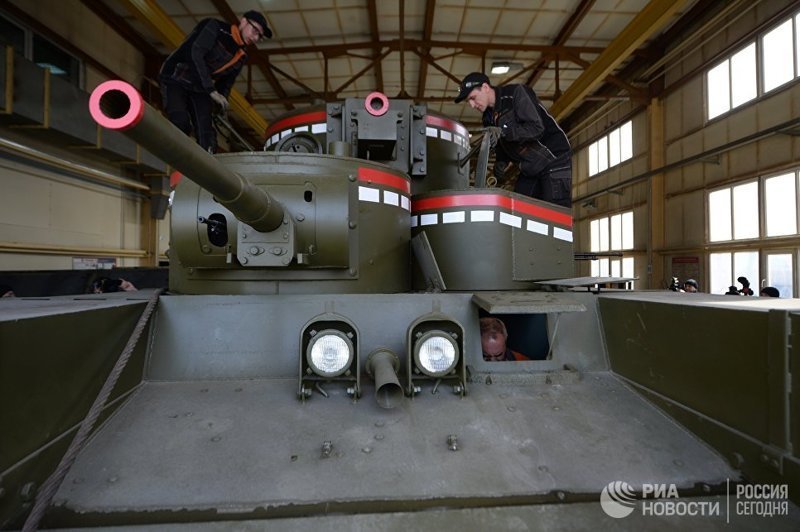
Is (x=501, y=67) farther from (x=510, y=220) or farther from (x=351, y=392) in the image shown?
(x=351, y=392)

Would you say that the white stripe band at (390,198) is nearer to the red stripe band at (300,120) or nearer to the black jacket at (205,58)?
the red stripe band at (300,120)

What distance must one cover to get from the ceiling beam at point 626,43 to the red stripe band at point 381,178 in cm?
753

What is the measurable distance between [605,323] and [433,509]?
1.69 meters

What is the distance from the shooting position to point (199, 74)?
14.6 feet

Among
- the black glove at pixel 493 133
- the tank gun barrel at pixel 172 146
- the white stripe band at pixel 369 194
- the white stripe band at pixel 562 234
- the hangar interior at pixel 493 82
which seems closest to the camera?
the tank gun barrel at pixel 172 146

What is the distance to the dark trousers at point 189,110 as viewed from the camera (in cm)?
452

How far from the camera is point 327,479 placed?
5.60 feet

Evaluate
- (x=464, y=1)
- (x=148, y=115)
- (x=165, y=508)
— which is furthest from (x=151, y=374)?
(x=464, y=1)

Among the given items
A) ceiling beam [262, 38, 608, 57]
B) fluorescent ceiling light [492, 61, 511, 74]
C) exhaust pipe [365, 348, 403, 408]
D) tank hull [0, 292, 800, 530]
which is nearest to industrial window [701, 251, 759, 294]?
ceiling beam [262, 38, 608, 57]

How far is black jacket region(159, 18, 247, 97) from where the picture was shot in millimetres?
4484

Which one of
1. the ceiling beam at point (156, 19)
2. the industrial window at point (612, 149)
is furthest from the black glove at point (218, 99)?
the industrial window at point (612, 149)

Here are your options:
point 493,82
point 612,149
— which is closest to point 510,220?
point 493,82

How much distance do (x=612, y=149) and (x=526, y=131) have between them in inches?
588

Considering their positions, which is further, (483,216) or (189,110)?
(189,110)
